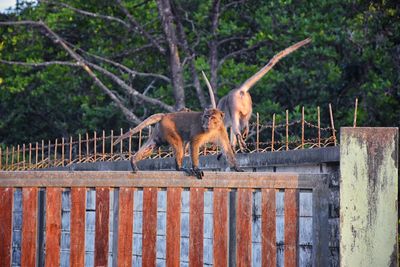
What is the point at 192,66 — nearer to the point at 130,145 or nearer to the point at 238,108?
the point at 238,108

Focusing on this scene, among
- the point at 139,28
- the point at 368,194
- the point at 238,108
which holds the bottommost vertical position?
the point at 368,194

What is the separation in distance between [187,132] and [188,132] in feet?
0.06

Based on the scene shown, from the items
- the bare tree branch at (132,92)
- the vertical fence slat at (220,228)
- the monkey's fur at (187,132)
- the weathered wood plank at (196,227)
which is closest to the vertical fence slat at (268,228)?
the vertical fence slat at (220,228)

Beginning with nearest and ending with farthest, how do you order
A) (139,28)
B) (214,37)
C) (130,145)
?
(130,145)
(214,37)
(139,28)

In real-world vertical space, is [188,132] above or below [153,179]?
above

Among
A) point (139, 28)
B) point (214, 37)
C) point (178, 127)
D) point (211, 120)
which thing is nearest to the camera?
point (211, 120)

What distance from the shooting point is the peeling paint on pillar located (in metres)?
7.44

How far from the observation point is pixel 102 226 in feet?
24.0

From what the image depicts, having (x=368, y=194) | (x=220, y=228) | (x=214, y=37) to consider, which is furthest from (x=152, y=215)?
(x=214, y=37)

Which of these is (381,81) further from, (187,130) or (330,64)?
(187,130)

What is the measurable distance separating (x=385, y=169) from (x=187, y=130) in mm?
2685

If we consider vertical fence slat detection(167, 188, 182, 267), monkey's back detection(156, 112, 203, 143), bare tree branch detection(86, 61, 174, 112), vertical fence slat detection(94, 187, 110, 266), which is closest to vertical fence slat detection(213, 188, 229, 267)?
vertical fence slat detection(167, 188, 182, 267)

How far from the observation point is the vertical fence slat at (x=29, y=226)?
23.8 ft

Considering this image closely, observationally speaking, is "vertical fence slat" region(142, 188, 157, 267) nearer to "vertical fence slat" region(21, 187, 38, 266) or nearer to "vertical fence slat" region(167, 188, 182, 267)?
"vertical fence slat" region(167, 188, 182, 267)
